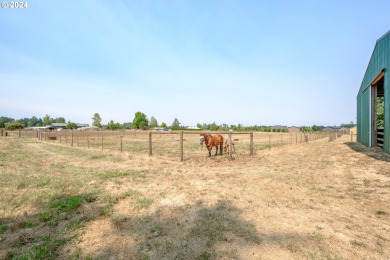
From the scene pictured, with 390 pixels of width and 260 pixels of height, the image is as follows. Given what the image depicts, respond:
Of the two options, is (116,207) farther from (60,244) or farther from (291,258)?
(291,258)

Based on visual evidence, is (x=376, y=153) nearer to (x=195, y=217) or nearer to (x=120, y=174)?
(x=195, y=217)

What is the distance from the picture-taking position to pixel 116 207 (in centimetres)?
499

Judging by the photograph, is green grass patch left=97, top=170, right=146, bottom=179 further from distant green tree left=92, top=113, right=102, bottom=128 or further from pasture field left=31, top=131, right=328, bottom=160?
distant green tree left=92, top=113, right=102, bottom=128

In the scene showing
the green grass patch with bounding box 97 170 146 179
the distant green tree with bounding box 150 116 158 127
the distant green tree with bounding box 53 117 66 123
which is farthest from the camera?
the distant green tree with bounding box 53 117 66 123

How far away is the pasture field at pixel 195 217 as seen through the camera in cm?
326

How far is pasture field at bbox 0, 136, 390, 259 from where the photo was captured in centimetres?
326

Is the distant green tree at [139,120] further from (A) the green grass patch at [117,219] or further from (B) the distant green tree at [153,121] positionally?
(A) the green grass patch at [117,219]

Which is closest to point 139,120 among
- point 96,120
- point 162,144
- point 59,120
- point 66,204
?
point 96,120

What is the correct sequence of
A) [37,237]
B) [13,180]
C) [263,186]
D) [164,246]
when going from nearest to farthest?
[164,246], [37,237], [263,186], [13,180]

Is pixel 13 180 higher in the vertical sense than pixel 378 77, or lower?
lower

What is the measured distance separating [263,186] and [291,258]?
140 inches

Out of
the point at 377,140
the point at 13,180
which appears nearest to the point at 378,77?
the point at 377,140

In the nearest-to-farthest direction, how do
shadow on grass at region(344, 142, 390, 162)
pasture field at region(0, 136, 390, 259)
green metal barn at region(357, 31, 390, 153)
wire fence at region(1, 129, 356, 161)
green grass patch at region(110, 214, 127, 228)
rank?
pasture field at region(0, 136, 390, 259) → green grass patch at region(110, 214, 127, 228) → shadow on grass at region(344, 142, 390, 162) → green metal barn at region(357, 31, 390, 153) → wire fence at region(1, 129, 356, 161)

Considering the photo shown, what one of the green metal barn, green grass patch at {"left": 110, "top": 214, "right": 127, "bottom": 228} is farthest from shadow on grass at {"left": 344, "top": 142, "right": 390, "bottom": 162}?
green grass patch at {"left": 110, "top": 214, "right": 127, "bottom": 228}
